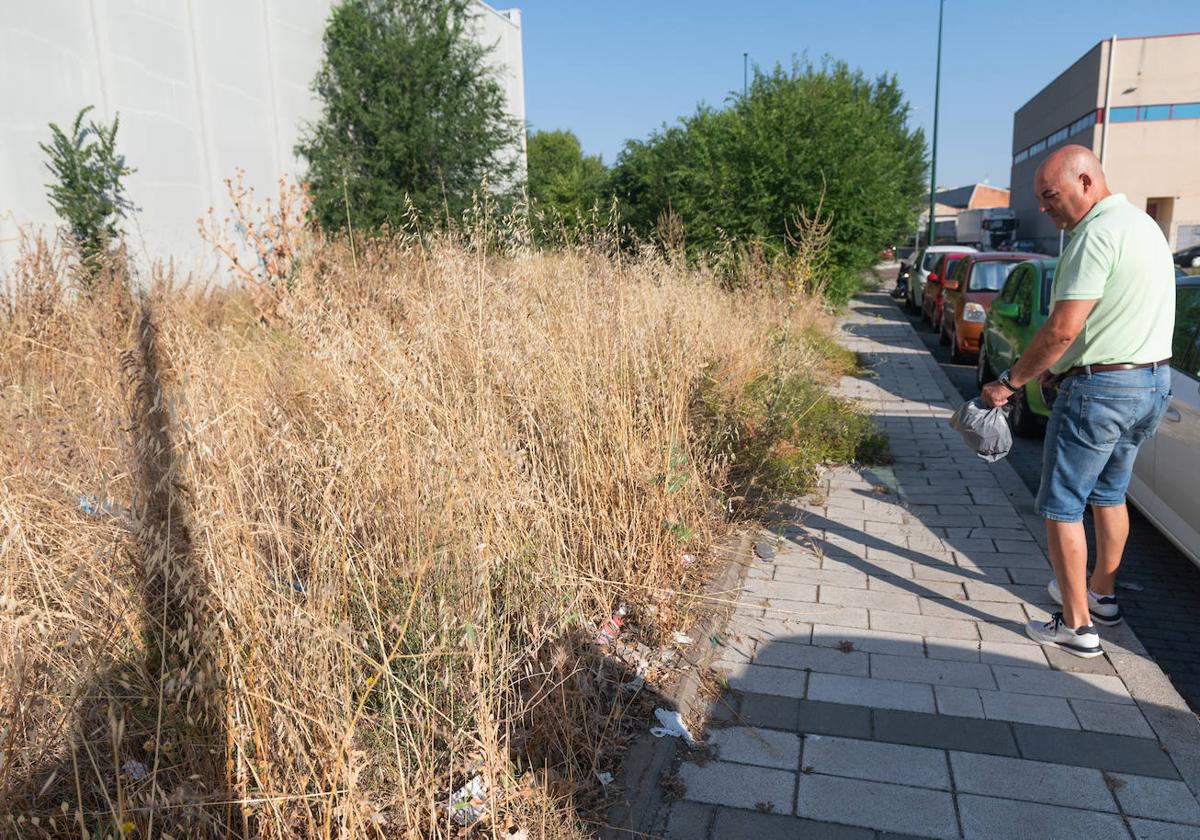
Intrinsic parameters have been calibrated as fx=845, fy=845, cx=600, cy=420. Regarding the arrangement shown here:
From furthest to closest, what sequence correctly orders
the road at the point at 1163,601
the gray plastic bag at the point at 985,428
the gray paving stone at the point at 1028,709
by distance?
the gray plastic bag at the point at 985,428 → the road at the point at 1163,601 → the gray paving stone at the point at 1028,709

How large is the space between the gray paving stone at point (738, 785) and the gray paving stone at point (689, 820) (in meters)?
0.04

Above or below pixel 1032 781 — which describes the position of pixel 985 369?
above

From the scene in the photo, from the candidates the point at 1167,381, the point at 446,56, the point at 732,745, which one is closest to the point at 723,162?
the point at 446,56

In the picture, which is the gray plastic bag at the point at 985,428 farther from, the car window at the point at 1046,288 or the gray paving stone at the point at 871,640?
the car window at the point at 1046,288

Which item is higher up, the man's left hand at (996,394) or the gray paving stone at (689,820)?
the man's left hand at (996,394)

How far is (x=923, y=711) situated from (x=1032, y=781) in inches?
19.7

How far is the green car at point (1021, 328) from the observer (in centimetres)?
776

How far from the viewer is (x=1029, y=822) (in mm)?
2766

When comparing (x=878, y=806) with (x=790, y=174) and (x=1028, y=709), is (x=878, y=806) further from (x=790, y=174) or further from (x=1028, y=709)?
(x=790, y=174)

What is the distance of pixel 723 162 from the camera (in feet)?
53.3

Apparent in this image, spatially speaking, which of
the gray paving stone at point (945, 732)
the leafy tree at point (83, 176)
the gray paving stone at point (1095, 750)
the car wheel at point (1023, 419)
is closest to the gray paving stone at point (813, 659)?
the gray paving stone at point (945, 732)

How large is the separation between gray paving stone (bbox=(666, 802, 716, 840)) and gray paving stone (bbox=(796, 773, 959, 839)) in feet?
1.03

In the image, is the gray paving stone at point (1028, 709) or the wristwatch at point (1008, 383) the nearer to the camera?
the gray paving stone at point (1028, 709)

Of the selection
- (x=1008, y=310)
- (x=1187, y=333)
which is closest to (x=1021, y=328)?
(x=1008, y=310)
